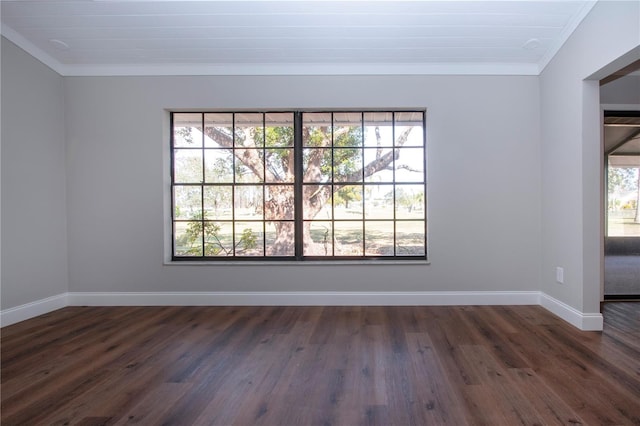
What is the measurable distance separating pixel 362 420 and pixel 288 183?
8.22 feet

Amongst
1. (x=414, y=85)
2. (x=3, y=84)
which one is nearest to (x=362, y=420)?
(x=414, y=85)

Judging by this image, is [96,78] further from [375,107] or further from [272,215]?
[375,107]

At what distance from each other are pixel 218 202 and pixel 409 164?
2258 mm

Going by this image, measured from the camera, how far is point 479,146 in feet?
10.9

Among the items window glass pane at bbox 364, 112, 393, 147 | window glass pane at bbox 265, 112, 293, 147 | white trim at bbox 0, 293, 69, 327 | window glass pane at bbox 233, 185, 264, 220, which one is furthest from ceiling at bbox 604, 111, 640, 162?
white trim at bbox 0, 293, 69, 327

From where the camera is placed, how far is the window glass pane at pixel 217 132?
3.58 meters

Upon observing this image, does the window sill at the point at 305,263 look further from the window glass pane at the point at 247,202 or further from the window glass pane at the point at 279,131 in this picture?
the window glass pane at the point at 279,131

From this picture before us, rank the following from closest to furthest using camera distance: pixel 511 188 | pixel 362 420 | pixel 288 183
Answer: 1. pixel 362 420
2. pixel 511 188
3. pixel 288 183

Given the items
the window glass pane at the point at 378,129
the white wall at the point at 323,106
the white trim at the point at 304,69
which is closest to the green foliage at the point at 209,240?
the white wall at the point at 323,106

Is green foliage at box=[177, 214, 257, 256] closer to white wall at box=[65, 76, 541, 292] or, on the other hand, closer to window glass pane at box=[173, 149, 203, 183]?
white wall at box=[65, 76, 541, 292]

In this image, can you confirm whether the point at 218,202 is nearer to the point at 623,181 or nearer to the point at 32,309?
the point at 32,309

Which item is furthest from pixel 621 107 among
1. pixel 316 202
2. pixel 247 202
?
pixel 247 202

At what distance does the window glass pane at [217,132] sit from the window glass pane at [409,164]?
1.96 metres

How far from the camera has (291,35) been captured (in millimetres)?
2924
